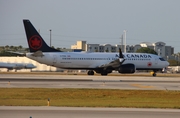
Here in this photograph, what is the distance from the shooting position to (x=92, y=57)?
224ft

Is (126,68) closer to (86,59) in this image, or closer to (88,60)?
(88,60)

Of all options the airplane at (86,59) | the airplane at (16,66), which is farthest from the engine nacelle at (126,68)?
the airplane at (16,66)

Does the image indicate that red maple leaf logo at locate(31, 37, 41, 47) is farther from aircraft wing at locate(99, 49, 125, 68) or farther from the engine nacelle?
the engine nacelle

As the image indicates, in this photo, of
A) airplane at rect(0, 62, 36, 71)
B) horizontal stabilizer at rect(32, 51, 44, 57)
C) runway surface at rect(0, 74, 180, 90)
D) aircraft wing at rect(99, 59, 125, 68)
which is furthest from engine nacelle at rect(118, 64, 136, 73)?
airplane at rect(0, 62, 36, 71)

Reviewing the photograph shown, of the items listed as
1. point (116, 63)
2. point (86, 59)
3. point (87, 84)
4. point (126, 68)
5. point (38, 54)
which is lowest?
point (87, 84)

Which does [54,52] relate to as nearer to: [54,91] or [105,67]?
[105,67]

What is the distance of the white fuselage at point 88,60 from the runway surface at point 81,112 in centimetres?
4257

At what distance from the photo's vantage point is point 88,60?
6775 cm

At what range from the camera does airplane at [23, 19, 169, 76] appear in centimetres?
6531

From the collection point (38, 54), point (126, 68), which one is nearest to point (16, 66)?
point (38, 54)

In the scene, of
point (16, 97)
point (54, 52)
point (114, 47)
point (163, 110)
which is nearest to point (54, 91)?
point (16, 97)

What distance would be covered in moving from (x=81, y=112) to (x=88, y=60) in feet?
153

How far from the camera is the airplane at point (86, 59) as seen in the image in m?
65.3

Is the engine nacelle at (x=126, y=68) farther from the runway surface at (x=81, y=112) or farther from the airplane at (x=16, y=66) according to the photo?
the runway surface at (x=81, y=112)
